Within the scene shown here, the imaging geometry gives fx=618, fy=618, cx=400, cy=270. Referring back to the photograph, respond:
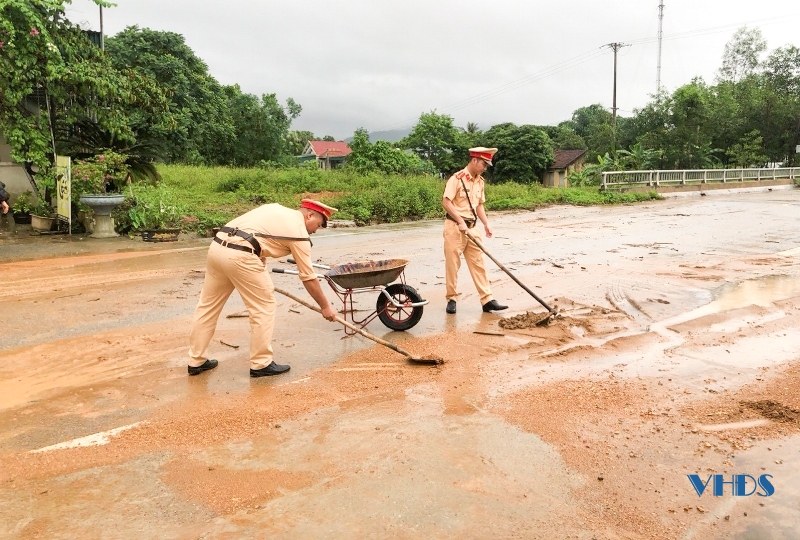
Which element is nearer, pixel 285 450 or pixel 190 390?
pixel 285 450

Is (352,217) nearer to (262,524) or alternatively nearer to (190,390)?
(190,390)

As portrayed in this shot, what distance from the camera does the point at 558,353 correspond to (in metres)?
5.62

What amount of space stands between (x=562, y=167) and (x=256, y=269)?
156ft

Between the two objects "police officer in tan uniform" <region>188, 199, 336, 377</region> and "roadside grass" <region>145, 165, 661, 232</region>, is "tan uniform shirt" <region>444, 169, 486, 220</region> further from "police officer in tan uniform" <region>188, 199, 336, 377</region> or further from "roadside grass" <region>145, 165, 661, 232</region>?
"roadside grass" <region>145, 165, 661, 232</region>

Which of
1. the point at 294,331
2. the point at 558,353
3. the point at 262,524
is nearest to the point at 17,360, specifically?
the point at 294,331

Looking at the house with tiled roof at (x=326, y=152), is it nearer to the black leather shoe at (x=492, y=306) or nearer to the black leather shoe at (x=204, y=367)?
the black leather shoe at (x=492, y=306)

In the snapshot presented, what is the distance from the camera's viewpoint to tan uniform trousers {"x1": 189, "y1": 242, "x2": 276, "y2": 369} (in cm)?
473

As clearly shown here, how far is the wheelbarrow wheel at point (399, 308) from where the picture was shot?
6.28 metres

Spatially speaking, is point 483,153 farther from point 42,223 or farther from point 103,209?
point 42,223

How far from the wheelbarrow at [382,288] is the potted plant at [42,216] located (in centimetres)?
854

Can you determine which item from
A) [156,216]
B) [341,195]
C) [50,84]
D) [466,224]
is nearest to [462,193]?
[466,224]

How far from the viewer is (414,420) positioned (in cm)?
414

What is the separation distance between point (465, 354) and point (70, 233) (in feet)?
31.8

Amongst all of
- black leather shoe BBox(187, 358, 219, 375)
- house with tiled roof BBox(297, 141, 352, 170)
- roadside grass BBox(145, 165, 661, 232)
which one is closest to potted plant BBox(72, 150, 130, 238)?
roadside grass BBox(145, 165, 661, 232)
